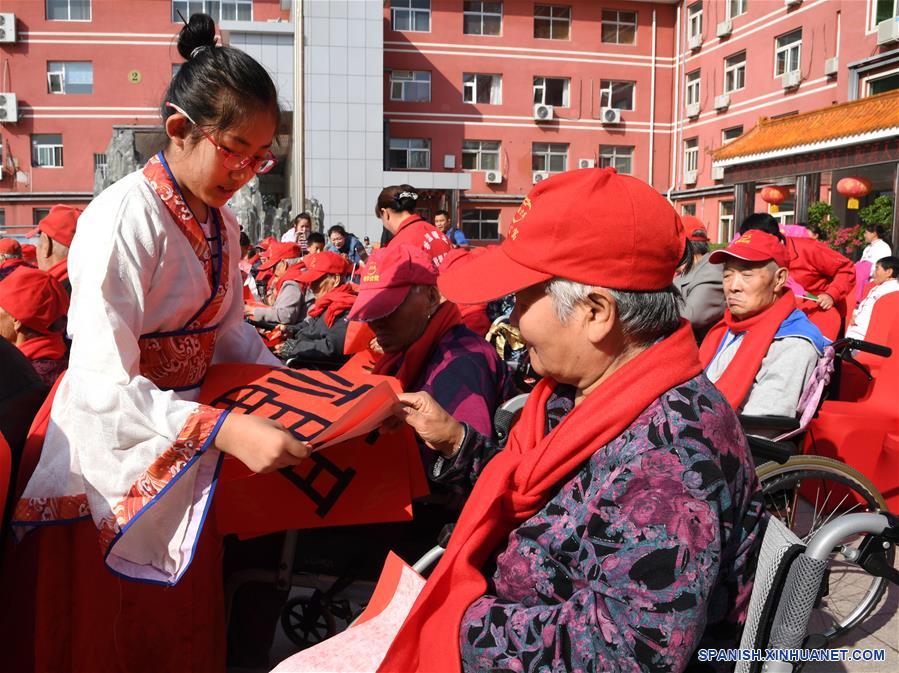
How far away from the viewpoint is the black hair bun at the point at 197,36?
1.76m

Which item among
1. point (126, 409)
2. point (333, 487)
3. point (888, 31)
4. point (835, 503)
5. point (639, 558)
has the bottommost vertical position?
point (835, 503)

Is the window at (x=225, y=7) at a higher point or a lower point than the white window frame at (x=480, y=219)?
higher

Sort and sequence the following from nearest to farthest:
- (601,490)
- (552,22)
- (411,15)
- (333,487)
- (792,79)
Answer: (601,490)
(333,487)
(792,79)
(411,15)
(552,22)

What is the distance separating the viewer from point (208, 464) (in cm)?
155

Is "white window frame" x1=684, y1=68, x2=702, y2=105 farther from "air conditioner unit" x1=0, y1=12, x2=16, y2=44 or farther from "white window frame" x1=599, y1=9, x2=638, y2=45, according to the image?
"air conditioner unit" x1=0, y1=12, x2=16, y2=44

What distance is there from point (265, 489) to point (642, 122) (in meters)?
26.3

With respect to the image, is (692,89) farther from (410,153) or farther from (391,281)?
(391,281)

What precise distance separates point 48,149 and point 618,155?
18.5 meters

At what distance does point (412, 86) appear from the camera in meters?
24.5

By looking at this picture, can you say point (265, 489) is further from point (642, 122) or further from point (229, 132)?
point (642, 122)

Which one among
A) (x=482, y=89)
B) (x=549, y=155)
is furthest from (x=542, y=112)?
(x=482, y=89)

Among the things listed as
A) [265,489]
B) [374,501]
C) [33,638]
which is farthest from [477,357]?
[33,638]

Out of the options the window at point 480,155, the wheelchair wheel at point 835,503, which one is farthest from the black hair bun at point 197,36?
the window at point 480,155

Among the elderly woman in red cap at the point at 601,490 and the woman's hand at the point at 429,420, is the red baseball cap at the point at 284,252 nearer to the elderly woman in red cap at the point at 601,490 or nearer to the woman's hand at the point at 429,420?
the woman's hand at the point at 429,420
